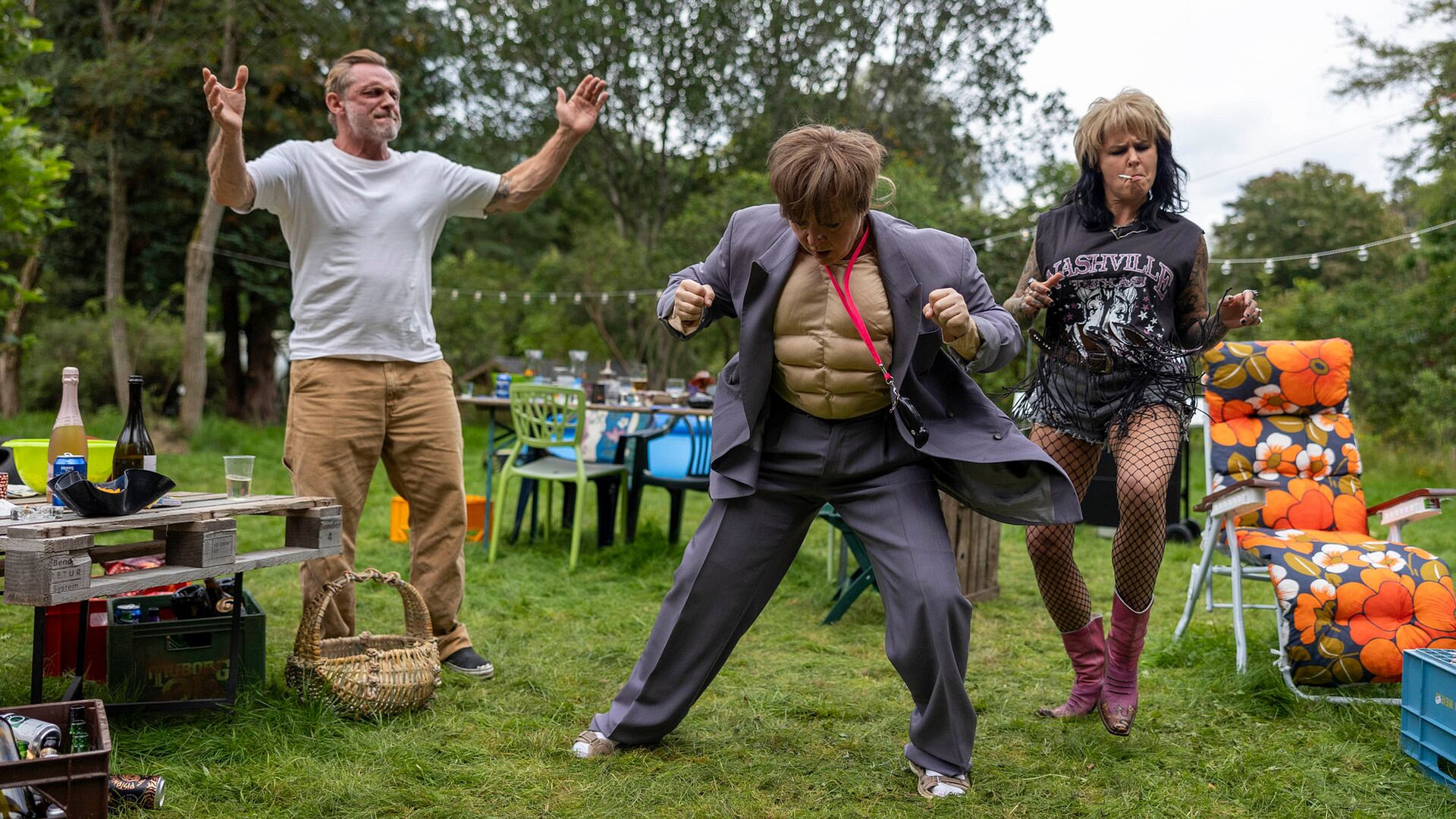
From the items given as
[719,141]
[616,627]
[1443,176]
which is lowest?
[616,627]

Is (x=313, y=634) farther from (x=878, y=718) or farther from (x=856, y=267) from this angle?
(x=856, y=267)

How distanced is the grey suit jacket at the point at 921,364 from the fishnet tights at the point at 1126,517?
20.4 inches

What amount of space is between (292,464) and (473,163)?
599 inches

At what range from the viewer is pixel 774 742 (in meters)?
3.17

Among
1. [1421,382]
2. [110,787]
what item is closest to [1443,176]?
[1421,382]

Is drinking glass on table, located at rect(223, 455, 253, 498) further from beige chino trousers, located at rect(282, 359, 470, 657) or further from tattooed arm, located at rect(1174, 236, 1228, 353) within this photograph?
tattooed arm, located at rect(1174, 236, 1228, 353)

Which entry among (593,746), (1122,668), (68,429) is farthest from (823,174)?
(68,429)

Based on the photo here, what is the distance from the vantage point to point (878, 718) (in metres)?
3.41

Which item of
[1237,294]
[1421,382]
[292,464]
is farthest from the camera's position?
[1421,382]

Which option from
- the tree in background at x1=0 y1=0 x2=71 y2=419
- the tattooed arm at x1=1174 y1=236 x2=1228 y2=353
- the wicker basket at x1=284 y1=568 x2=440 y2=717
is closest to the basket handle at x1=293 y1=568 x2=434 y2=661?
the wicker basket at x1=284 y1=568 x2=440 y2=717

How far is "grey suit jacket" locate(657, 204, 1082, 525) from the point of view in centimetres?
258

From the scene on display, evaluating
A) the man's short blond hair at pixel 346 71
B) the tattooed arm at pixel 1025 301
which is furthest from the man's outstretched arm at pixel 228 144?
the tattooed arm at pixel 1025 301

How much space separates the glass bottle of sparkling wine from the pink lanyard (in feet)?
6.58

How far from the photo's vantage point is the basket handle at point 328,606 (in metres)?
3.27
